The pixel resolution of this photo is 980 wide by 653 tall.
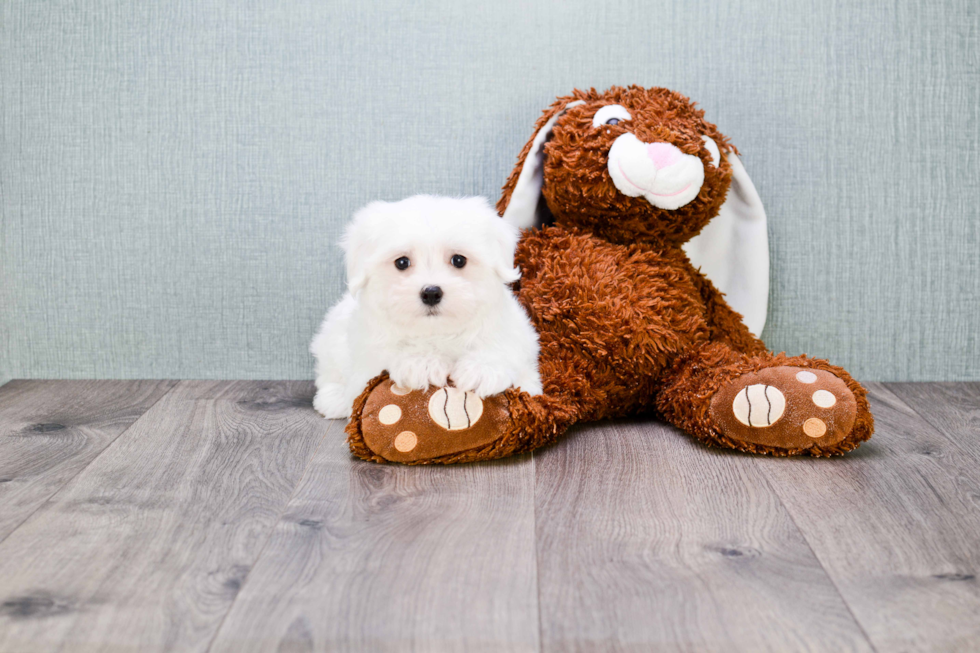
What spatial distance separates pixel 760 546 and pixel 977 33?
1440mm

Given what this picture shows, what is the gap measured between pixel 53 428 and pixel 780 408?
1402mm

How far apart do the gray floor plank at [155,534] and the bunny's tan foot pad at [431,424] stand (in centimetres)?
16

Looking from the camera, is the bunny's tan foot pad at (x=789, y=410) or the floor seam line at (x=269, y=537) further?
the bunny's tan foot pad at (x=789, y=410)

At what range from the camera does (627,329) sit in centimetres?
160

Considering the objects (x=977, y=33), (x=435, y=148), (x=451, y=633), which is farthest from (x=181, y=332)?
(x=977, y=33)

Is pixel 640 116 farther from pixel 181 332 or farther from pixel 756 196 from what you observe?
pixel 181 332

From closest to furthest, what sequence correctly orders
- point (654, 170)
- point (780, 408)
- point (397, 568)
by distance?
point (397, 568)
point (780, 408)
point (654, 170)

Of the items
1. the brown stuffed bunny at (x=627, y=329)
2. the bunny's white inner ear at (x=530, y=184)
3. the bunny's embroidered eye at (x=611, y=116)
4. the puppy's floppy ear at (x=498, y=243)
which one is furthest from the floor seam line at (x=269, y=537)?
the bunny's embroidered eye at (x=611, y=116)

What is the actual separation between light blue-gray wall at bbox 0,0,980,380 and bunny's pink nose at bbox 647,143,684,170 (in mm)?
388

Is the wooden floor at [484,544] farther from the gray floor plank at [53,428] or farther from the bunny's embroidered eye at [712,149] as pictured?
the bunny's embroidered eye at [712,149]

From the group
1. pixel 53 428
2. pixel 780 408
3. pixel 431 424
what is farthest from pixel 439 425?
pixel 53 428

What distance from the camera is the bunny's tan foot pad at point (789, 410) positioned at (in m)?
1.44

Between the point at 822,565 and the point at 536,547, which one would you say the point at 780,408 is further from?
the point at 536,547

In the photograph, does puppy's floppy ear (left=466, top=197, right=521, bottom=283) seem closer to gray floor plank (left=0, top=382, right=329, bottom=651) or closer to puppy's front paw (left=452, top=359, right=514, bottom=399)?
puppy's front paw (left=452, top=359, right=514, bottom=399)
